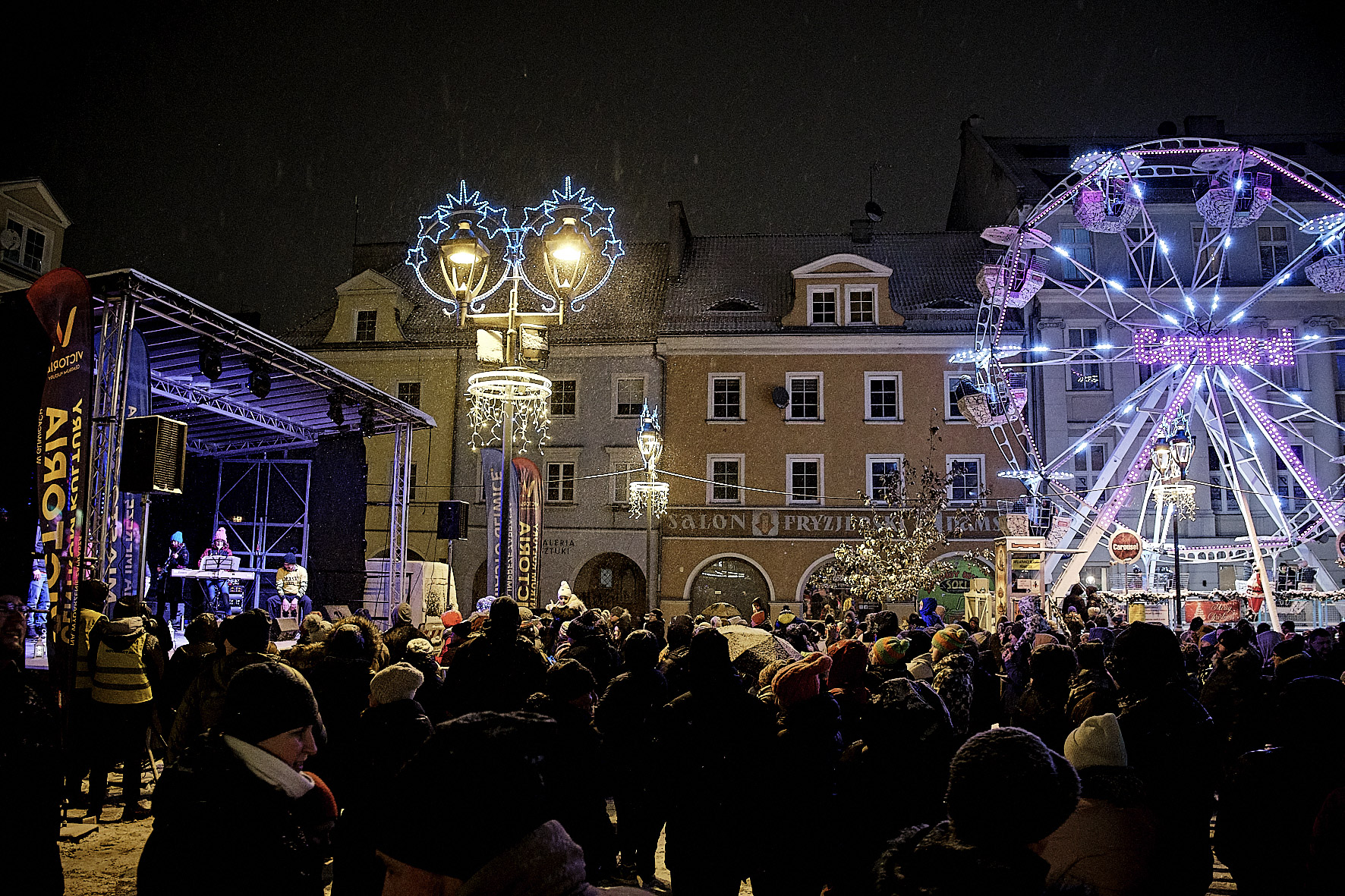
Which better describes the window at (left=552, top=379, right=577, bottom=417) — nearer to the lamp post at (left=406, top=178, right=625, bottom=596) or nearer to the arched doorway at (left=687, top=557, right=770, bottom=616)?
the arched doorway at (left=687, top=557, right=770, bottom=616)

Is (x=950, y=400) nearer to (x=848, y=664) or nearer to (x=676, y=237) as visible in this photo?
(x=676, y=237)

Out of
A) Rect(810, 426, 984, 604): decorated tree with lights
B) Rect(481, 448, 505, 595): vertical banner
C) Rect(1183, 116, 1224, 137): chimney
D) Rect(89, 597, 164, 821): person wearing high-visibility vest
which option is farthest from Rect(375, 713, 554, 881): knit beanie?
Rect(1183, 116, 1224, 137): chimney

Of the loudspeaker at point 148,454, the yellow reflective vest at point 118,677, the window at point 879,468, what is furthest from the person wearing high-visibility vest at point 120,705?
the window at point 879,468

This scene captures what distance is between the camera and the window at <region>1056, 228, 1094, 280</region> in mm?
31812

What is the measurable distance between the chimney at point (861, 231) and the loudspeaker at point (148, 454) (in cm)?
2898

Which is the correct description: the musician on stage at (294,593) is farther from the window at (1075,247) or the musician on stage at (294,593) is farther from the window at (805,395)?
the window at (1075,247)

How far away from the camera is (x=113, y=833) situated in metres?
7.38

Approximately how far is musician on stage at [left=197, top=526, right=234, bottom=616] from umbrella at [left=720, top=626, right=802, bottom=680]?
16.3m

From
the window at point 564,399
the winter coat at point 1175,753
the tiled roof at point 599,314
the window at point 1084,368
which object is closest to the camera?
the winter coat at point 1175,753

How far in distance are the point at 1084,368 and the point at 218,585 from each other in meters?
25.9

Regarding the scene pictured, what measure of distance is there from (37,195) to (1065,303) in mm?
30478

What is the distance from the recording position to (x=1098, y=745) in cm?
315

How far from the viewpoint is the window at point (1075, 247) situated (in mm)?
31812

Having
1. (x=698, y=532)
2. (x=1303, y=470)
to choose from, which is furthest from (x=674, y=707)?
(x=698, y=532)
